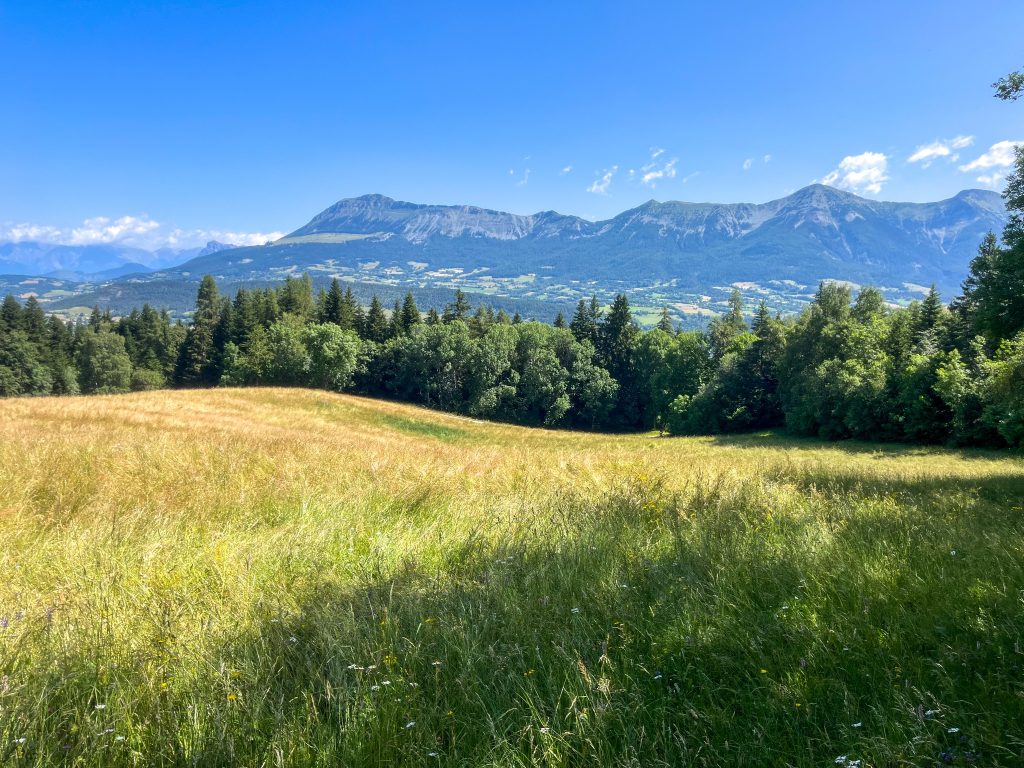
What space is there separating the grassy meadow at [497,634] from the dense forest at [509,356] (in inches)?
1829

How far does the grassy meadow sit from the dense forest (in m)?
46.5

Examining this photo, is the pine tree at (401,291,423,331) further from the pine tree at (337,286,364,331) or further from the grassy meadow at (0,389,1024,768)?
the grassy meadow at (0,389,1024,768)

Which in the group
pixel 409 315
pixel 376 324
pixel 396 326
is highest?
pixel 409 315

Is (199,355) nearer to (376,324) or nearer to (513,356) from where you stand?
(376,324)

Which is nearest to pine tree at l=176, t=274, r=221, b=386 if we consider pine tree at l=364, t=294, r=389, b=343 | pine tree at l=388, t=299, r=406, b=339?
pine tree at l=364, t=294, r=389, b=343

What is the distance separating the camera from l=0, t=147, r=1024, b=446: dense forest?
4912cm

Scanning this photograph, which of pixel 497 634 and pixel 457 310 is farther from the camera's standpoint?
pixel 457 310

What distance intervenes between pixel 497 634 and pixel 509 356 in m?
76.0

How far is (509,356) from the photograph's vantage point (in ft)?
258

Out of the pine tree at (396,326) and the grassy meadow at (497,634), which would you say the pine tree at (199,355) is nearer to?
the pine tree at (396,326)

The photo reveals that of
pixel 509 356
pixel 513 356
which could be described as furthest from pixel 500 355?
pixel 513 356

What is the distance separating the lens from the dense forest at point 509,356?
49.1m

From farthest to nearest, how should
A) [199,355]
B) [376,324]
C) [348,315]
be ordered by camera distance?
[348,315], [376,324], [199,355]

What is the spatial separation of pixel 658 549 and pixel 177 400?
28.6m
